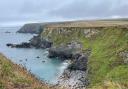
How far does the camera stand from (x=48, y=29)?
168 m

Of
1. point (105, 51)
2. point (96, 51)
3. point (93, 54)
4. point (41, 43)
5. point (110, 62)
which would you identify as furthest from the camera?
point (41, 43)

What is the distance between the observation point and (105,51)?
81.9 meters

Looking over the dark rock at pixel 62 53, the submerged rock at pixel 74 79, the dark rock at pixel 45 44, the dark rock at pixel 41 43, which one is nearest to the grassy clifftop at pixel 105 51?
the submerged rock at pixel 74 79

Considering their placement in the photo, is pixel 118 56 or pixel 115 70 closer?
pixel 115 70

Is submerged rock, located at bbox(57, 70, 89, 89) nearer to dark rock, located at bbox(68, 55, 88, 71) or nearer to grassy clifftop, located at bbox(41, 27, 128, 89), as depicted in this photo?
dark rock, located at bbox(68, 55, 88, 71)

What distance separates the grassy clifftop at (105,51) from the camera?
58.0 m

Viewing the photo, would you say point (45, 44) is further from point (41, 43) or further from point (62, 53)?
point (62, 53)

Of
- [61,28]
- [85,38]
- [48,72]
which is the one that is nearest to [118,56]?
[48,72]

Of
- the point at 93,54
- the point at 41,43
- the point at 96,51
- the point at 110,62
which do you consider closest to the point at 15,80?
the point at 110,62

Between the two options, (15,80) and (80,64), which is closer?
(15,80)

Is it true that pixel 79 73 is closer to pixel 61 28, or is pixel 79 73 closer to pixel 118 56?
pixel 118 56

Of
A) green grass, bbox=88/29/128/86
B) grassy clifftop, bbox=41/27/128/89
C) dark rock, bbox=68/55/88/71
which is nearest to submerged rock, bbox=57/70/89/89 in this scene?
dark rock, bbox=68/55/88/71

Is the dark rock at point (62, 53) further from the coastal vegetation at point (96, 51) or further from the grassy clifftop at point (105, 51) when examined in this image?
the grassy clifftop at point (105, 51)

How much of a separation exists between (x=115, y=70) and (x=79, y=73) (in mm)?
21129
